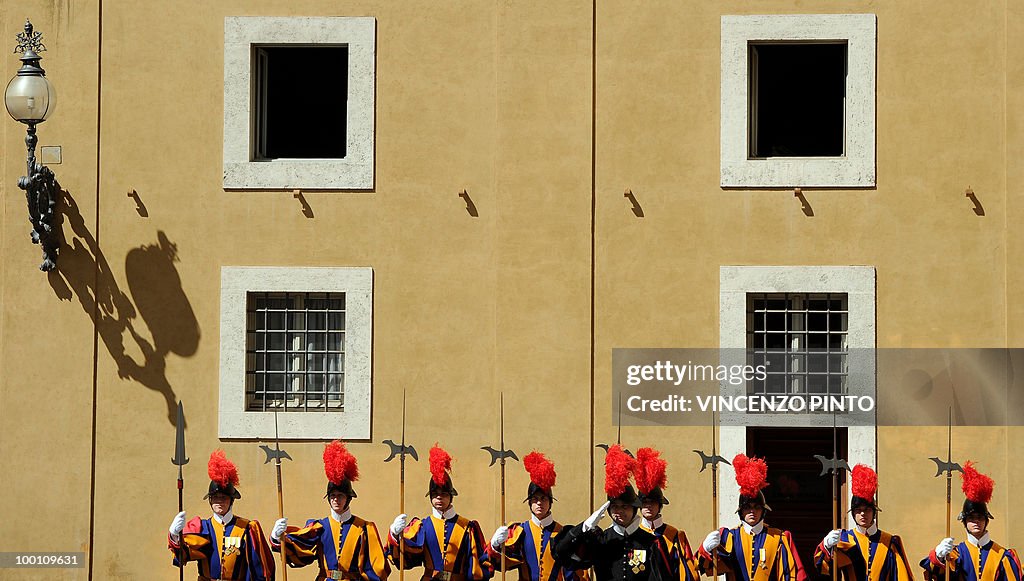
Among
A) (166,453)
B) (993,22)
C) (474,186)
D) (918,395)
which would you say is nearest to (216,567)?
(166,453)

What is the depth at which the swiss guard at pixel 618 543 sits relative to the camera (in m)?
12.8

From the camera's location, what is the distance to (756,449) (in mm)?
15758

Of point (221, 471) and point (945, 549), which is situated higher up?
point (221, 471)

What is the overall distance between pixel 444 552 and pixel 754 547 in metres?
2.47

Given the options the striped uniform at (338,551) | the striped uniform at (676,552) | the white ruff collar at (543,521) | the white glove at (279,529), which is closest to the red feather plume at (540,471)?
the white ruff collar at (543,521)

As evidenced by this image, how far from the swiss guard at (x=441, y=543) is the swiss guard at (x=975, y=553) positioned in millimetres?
3538

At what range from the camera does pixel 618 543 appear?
12.9 m

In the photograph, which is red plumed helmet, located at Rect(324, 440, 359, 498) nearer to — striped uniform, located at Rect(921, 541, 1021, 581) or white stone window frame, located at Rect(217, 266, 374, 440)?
white stone window frame, located at Rect(217, 266, 374, 440)

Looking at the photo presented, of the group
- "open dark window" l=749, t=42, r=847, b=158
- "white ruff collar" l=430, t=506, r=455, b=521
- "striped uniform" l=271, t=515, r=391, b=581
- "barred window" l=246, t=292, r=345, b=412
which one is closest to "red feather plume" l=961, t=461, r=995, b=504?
"open dark window" l=749, t=42, r=847, b=158

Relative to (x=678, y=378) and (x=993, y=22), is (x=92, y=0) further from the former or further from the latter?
(x=993, y=22)

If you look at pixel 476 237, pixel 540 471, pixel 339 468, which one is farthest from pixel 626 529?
pixel 476 237

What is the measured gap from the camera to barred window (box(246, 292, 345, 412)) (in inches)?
621

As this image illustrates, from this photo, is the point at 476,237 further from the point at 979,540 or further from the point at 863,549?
the point at 979,540

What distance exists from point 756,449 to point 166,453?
206 inches
